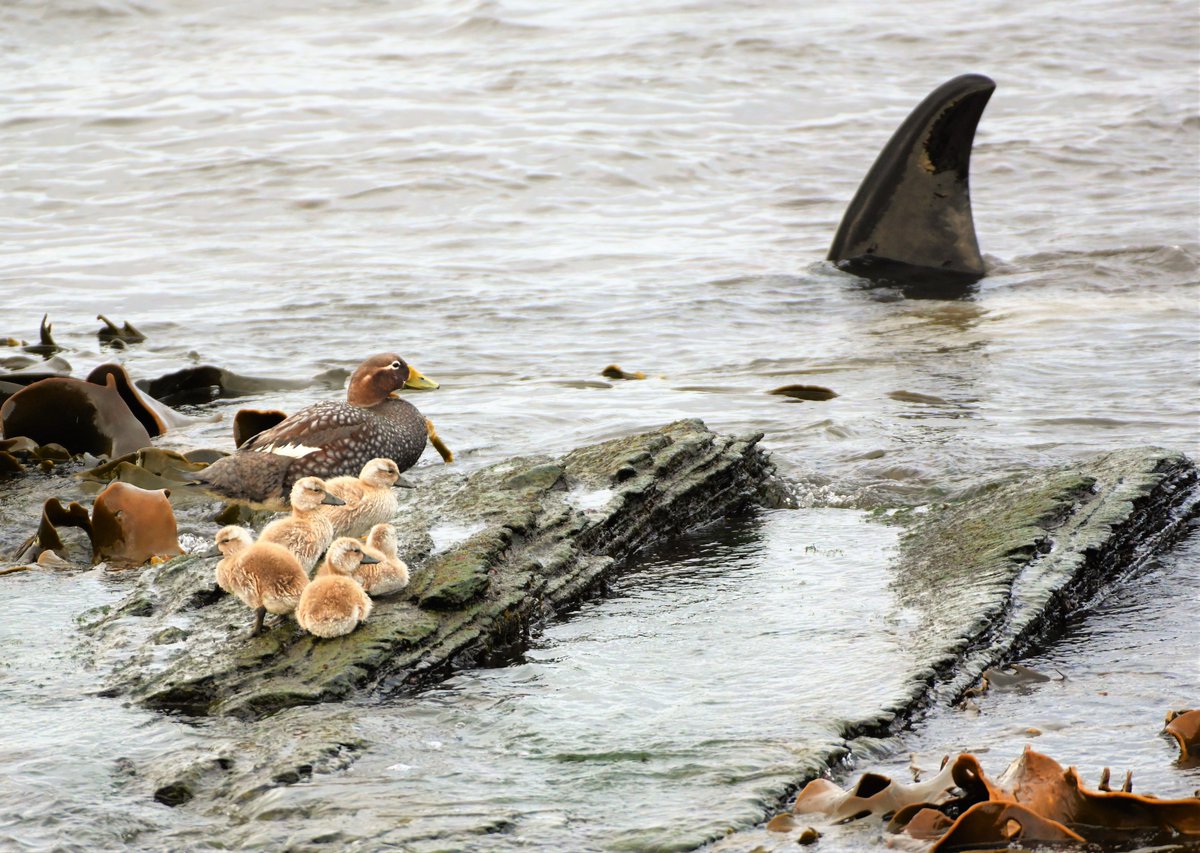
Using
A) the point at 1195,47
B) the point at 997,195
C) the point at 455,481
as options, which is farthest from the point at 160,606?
the point at 1195,47

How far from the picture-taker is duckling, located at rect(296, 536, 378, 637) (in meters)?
3.81

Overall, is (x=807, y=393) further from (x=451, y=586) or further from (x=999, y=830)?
(x=999, y=830)

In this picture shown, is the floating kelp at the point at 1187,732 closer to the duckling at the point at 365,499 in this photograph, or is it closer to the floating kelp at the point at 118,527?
the duckling at the point at 365,499

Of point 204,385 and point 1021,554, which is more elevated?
point 1021,554

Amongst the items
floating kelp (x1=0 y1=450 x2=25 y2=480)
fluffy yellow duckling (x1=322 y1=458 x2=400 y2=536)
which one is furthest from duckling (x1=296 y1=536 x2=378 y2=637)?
floating kelp (x1=0 y1=450 x2=25 y2=480)

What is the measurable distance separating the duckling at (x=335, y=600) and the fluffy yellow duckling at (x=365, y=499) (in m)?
0.54

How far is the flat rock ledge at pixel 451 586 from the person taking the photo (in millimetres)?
3756

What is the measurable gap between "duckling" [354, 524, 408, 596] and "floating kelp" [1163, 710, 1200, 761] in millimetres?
2147

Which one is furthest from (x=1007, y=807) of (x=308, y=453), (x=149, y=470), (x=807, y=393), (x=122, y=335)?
(x=122, y=335)

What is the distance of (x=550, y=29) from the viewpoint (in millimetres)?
25281

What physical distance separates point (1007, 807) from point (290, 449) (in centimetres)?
369

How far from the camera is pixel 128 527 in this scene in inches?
212

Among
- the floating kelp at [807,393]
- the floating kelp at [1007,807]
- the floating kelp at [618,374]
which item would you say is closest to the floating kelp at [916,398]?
the floating kelp at [807,393]

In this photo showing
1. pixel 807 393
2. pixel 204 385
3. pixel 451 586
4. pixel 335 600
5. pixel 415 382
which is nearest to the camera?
pixel 335 600
